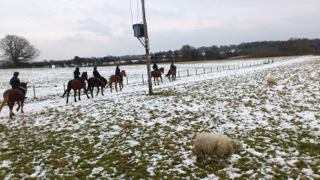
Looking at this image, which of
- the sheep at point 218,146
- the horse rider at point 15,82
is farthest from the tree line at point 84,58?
the sheep at point 218,146

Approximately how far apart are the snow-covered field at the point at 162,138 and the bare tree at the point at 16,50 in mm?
65800

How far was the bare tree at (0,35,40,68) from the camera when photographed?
62525mm

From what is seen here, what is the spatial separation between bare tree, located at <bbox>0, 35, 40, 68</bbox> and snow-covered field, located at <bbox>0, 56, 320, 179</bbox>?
65800mm

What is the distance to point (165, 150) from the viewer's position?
6305 millimetres

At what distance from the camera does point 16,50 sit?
63.5 metres

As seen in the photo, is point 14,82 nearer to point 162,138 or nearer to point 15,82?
point 15,82

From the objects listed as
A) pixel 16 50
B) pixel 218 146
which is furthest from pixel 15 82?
pixel 16 50

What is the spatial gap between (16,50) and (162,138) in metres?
75.2

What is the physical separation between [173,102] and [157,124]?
3.84 meters

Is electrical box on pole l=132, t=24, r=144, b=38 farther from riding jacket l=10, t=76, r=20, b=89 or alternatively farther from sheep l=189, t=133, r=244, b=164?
sheep l=189, t=133, r=244, b=164

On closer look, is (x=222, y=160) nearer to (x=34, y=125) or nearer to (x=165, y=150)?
(x=165, y=150)

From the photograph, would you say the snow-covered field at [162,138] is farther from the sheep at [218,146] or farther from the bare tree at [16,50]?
the bare tree at [16,50]

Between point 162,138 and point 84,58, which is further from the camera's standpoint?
point 84,58

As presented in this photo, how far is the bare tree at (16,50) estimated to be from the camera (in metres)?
62.5
